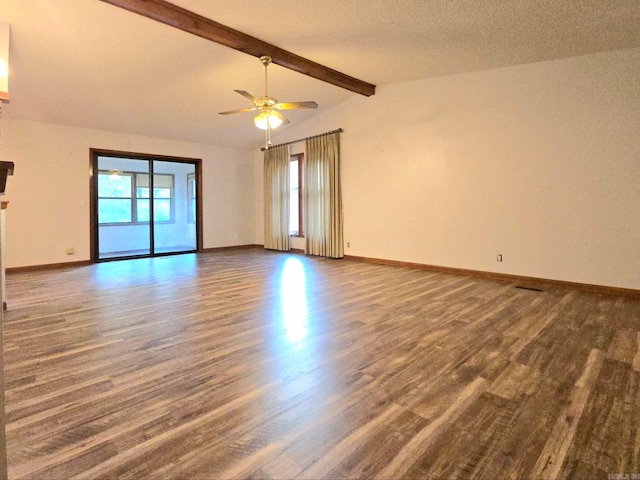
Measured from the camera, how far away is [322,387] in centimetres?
204

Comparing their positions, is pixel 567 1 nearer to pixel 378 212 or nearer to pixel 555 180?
pixel 555 180

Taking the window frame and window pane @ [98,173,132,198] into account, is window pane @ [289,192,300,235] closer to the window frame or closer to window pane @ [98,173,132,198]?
the window frame

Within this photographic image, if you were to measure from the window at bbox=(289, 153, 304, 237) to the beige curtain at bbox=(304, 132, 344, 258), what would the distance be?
0.47m

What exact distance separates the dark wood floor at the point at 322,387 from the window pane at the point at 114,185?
374cm

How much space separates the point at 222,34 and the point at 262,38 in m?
0.54

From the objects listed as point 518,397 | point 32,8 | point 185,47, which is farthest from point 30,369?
point 185,47

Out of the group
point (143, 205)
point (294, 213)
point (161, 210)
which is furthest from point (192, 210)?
point (294, 213)

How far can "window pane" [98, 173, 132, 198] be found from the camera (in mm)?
7195

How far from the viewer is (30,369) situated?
7.46ft

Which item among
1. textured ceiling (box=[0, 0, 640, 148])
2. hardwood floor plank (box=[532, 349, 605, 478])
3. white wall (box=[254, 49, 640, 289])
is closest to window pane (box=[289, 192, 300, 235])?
white wall (box=[254, 49, 640, 289])

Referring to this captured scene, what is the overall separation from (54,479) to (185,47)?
4505 mm

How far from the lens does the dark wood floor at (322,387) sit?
1444mm

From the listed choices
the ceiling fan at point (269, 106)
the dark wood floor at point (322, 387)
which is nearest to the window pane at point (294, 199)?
the ceiling fan at point (269, 106)

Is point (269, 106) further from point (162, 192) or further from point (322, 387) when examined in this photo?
point (162, 192)
